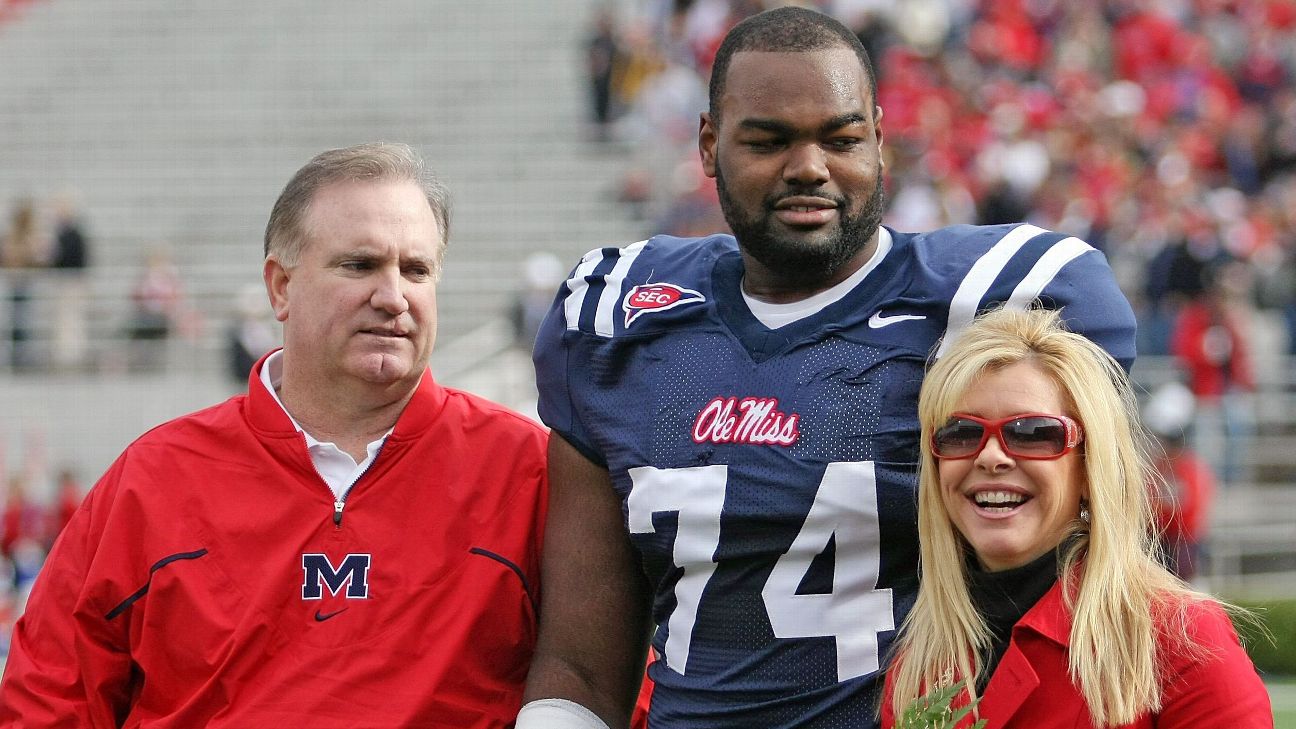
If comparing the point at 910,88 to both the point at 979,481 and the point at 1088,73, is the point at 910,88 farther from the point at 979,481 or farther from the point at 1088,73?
the point at 979,481

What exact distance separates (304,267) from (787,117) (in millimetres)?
944

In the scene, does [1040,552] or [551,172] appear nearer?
[1040,552]

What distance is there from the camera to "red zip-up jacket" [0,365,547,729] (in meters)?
3.20

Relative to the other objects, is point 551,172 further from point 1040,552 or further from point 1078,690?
point 1078,690

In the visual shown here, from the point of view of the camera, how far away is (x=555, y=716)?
10.3ft

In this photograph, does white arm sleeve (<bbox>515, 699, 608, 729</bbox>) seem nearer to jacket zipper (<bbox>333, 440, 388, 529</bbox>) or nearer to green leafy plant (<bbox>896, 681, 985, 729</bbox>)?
jacket zipper (<bbox>333, 440, 388, 529</bbox>)

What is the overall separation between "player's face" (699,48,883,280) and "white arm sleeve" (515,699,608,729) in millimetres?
843

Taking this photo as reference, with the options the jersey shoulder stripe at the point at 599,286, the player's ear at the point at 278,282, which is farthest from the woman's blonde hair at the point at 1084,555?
the player's ear at the point at 278,282

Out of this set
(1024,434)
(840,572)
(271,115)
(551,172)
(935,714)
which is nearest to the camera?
(935,714)

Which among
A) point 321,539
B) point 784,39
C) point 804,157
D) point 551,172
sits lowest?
point 551,172

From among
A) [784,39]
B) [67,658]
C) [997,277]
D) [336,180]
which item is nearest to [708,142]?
[784,39]

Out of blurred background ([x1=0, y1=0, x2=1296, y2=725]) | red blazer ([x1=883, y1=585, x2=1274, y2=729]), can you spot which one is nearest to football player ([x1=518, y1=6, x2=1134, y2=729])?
red blazer ([x1=883, y1=585, x2=1274, y2=729])

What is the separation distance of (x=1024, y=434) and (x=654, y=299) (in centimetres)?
79

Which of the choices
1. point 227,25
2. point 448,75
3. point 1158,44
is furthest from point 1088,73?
point 227,25
